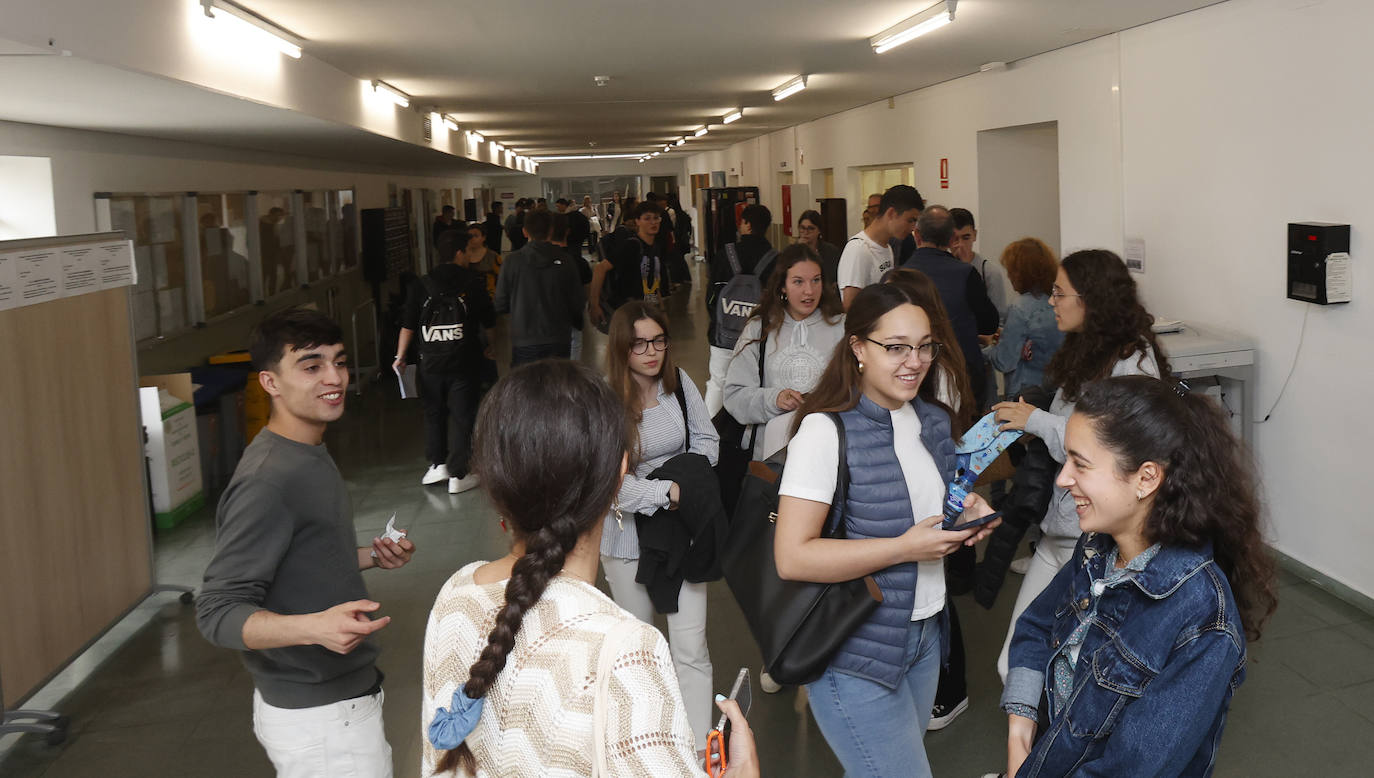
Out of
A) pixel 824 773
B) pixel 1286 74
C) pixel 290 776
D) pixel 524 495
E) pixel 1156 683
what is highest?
pixel 1286 74

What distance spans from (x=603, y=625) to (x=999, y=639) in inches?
147

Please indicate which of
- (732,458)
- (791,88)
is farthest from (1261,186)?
(791,88)

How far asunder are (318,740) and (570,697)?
1.36m

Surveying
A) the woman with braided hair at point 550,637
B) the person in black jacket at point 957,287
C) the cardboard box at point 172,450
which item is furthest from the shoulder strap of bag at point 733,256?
the woman with braided hair at point 550,637

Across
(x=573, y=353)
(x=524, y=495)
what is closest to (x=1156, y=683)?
(x=524, y=495)

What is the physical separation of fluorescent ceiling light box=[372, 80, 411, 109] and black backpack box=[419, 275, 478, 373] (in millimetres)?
2838

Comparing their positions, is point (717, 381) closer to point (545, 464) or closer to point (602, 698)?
point (545, 464)

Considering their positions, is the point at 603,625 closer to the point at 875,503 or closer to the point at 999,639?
the point at 875,503

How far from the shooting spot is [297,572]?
2371 mm

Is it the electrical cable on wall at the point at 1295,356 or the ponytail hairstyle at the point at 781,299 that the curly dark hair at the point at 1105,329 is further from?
the electrical cable on wall at the point at 1295,356

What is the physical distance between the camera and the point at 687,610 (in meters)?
3.36

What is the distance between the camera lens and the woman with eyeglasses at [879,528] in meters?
2.29

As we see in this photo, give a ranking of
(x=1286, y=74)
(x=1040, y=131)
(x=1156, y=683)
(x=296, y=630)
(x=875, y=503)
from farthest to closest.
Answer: (x=1040, y=131)
(x=1286, y=74)
(x=875, y=503)
(x=296, y=630)
(x=1156, y=683)

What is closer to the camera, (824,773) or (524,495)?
(524,495)
